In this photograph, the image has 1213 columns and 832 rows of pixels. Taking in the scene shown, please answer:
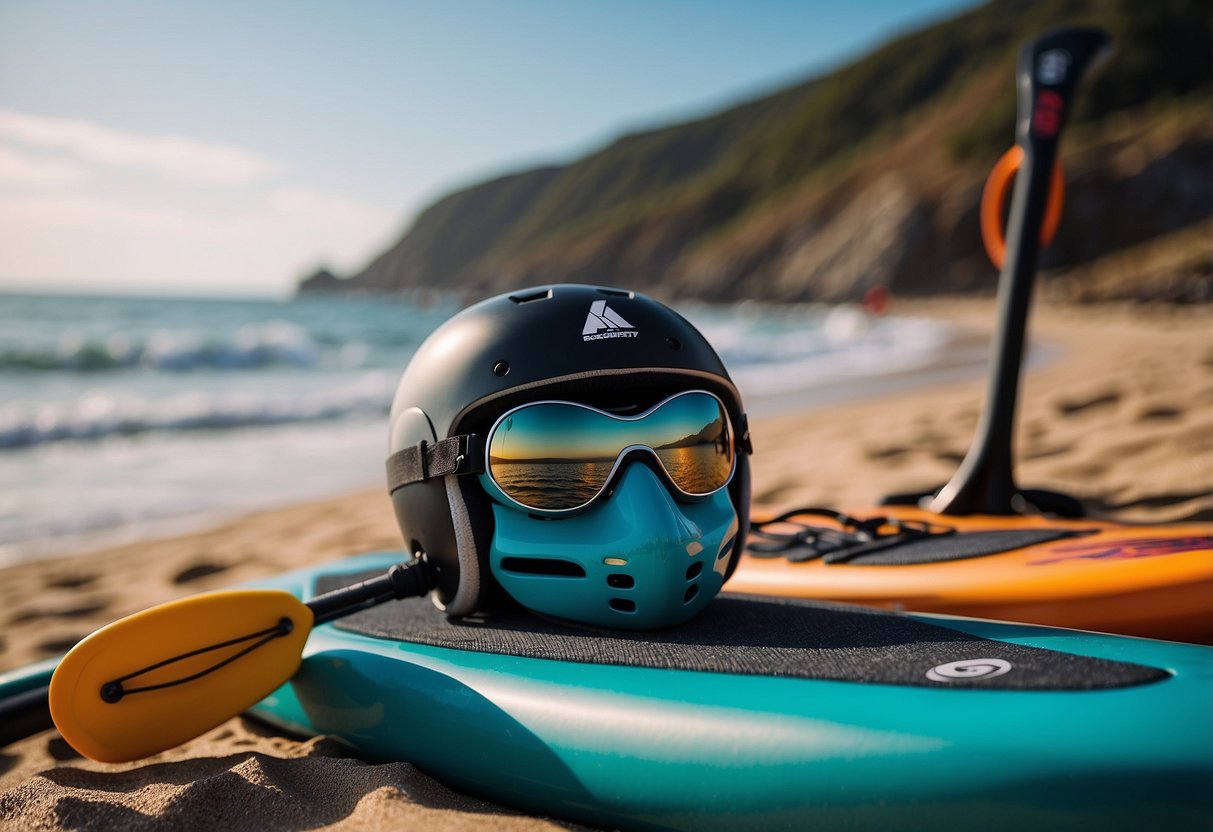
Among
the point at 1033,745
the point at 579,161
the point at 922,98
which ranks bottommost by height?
the point at 1033,745

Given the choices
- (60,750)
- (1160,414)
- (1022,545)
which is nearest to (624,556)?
(1022,545)

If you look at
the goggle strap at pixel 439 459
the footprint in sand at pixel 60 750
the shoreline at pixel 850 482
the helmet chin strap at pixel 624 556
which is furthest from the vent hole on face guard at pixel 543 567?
the shoreline at pixel 850 482

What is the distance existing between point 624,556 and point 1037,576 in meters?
1.30

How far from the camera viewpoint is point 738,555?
234cm

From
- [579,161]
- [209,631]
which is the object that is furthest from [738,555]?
[579,161]

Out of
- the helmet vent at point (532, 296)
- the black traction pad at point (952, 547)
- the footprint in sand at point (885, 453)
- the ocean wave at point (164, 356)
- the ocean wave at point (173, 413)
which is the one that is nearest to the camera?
the helmet vent at point (532, 296)

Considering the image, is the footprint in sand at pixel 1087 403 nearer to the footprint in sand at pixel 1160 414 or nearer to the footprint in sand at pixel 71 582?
the footprint in sand at pixel 1160 414

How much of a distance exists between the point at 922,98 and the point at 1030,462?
219 ft

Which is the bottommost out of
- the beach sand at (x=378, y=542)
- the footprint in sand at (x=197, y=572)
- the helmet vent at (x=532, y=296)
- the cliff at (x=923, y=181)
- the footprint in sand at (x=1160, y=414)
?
the footprint in sand at (x=197, y=572)

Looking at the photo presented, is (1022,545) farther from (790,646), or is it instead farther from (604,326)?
(604,326)

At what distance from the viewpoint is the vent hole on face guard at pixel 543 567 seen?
2131 millimetres

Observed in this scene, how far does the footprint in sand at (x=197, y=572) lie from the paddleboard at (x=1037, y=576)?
107 inches

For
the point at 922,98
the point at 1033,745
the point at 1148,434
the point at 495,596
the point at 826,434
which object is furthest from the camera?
the point at 922,98

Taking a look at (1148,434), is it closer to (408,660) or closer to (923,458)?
(923,458)
